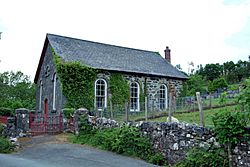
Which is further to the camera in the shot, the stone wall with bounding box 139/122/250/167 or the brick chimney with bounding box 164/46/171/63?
the brick chimney with bounding box 164/46/171/63

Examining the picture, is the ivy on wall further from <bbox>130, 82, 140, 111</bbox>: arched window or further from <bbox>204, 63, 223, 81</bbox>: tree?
<bbox>204, 63, 223, 81</bbox>: tree

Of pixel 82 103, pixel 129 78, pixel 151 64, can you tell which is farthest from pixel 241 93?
pixel 151 64

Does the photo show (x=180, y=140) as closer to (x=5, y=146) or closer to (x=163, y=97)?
(x=5, y=146)

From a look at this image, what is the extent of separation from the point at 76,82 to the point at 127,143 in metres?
11.6

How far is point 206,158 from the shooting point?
8.57 m

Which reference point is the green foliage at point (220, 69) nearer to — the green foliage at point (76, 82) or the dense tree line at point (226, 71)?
the dense tree line at point (226, 71)

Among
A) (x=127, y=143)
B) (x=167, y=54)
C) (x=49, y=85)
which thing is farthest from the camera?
(x=167, y=54)

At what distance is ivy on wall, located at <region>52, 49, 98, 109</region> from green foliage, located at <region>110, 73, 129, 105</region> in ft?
6.84

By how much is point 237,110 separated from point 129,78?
17502 mm

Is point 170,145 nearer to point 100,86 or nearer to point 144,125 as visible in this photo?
point 144,125

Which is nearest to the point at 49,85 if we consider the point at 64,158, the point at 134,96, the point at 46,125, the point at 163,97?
the point at 46,125

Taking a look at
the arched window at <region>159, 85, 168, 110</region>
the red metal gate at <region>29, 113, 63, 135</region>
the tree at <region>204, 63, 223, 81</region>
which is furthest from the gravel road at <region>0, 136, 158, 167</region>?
the tree at <region>204, 63, 223, 81</region>

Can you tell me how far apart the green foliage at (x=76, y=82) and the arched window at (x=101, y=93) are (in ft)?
2.99

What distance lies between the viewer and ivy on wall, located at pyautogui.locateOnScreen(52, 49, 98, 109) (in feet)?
72.5
